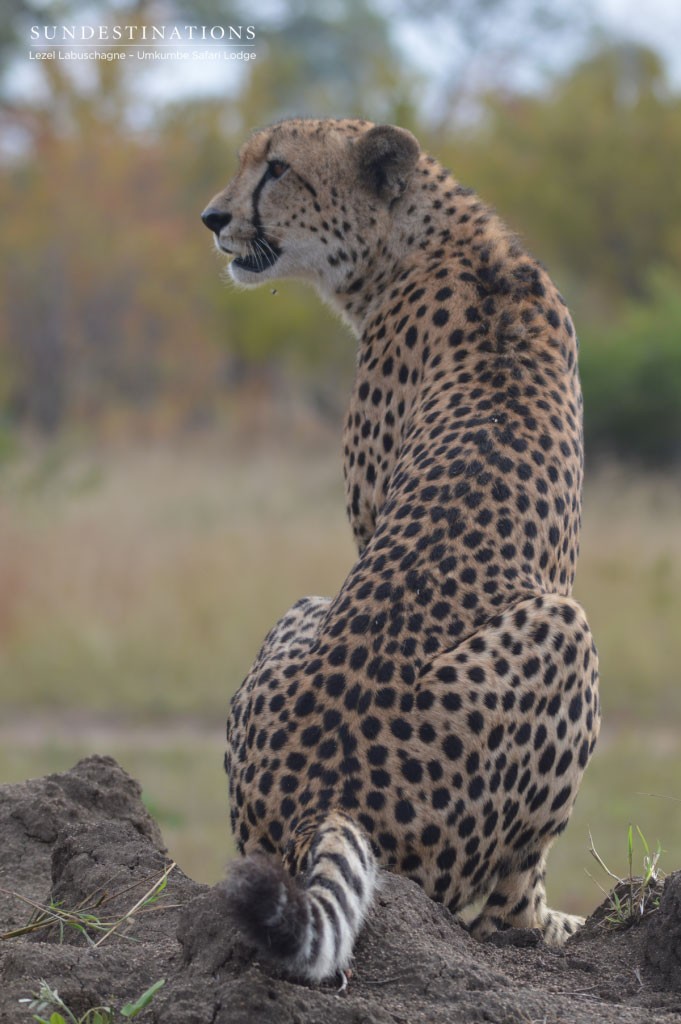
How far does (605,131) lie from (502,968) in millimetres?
18133

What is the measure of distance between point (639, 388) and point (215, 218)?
37.9 ft

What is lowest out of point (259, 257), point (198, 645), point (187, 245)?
point (259, 257)

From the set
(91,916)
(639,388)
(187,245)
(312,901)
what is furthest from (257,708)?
(187,245)

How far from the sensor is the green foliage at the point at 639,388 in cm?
1430

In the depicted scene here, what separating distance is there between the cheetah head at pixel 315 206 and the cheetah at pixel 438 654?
9 centimetres

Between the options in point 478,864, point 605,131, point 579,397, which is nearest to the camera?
point 478,864

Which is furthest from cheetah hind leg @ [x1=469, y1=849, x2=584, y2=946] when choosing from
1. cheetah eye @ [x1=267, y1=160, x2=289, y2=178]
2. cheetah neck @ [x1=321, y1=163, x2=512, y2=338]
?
cheetah eye @ [x1=267, y1=160, x2=289, y2=178]

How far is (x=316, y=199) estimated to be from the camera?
3445 mm

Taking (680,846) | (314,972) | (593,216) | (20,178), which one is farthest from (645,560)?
(20,178)

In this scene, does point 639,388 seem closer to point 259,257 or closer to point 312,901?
point 259,257

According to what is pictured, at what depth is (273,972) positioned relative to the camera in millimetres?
1978

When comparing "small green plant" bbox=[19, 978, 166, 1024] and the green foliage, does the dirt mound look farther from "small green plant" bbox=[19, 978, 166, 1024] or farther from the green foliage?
the green foliage

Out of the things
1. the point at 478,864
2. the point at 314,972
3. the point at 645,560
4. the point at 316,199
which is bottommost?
the point at 314,972

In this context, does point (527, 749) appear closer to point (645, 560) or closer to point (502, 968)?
point (502, 968)
